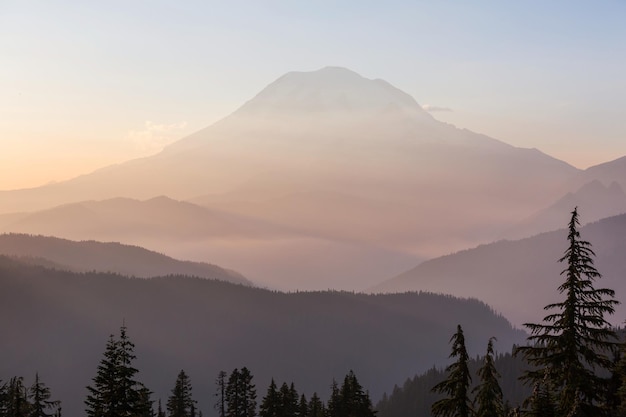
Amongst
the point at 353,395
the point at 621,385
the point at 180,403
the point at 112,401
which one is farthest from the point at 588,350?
the point at 180,403

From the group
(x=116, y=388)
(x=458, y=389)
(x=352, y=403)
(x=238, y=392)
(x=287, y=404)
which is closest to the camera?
(x=458, y=389)

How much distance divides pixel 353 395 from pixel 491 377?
41687 mm

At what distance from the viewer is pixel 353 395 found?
217 feet

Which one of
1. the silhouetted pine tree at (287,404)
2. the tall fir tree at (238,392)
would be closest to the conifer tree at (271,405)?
the silhouetted pine tree at (287,404)

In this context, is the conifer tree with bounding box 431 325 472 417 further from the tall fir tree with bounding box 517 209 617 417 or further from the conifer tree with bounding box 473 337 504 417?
the tall fir tree with bounding box 517 209 617 417

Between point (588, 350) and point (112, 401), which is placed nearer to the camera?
point (588, 350)

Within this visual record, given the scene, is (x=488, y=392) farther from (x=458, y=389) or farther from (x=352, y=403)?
(x=352, y=403)

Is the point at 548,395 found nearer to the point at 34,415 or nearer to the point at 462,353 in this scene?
the point at 462,353

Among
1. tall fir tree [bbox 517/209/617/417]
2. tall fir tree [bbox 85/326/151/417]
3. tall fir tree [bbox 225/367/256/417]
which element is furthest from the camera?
tall fir tree [bbox 225/367/256/417]

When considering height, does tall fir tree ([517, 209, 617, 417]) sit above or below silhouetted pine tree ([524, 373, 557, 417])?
above

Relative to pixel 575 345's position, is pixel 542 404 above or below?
below

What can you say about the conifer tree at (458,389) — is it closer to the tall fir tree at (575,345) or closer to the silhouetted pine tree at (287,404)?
the tall fir tree at (575,345)

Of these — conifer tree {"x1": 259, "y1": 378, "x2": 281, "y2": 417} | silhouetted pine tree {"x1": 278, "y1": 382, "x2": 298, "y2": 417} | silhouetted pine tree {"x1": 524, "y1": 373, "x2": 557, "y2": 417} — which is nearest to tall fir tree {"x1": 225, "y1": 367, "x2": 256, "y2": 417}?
silhouetted pine tree {"x1": 278, "y1": 382, "x2": 298, "y2": 417}

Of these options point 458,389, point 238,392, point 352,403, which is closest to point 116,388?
point 458,389
